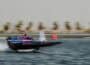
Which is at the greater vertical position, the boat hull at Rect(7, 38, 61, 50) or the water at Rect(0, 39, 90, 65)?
the boat hull at Rect(7, 38, 61, 50)

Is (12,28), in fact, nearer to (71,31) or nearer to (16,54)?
(71,31)

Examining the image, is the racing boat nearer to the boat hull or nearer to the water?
the boat hull

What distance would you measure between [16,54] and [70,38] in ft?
190

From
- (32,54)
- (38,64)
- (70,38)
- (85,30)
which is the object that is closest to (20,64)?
(38,64)

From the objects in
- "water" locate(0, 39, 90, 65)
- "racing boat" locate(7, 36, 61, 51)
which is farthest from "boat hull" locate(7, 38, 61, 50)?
"water" locate(0, 39, 90, 65)

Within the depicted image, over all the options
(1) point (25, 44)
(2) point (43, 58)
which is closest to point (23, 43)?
(1) point (25, 44)

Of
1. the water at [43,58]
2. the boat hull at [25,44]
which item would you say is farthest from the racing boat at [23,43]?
the water at [43,58]

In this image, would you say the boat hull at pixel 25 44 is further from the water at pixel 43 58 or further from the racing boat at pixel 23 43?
the water at pixel 43 58

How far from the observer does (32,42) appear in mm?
45469

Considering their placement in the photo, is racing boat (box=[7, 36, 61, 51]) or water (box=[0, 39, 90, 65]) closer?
water (box=[0, 39, 90, 65])

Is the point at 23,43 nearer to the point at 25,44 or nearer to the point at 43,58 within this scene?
the point at 25,44

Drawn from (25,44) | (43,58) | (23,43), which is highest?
(23,43)

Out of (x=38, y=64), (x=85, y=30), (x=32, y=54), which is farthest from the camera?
(x=85, y=30)

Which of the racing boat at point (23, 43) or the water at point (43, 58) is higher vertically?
the racing boat at point (23, 43)
